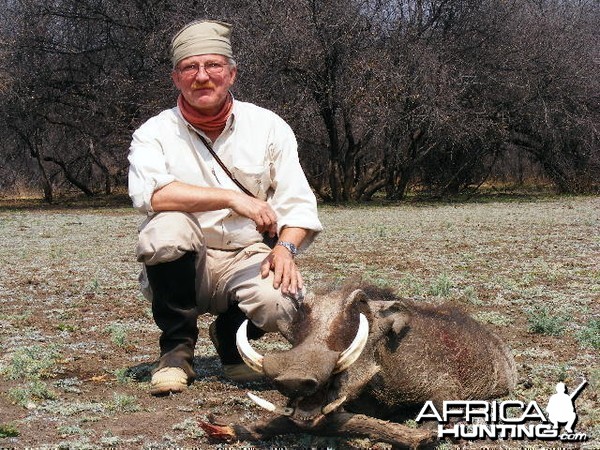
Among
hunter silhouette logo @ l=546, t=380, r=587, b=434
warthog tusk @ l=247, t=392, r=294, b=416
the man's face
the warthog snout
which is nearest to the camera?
the warthog snout

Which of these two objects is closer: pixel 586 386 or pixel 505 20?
pixel 586 386

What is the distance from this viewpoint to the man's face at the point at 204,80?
465cm

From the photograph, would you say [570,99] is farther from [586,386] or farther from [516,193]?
[586,386]

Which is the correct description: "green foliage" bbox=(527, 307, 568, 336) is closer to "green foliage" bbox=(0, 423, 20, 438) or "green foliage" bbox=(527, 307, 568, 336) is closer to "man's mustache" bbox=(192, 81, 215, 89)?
"man's mustache" bbox=(192, 81, 215, 89)

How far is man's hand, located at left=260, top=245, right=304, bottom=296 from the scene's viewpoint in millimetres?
4234

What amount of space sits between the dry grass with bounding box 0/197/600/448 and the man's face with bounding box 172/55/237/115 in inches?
44.9

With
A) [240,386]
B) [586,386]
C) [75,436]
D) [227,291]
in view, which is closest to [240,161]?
[227,291]

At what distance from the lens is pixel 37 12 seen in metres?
26.3

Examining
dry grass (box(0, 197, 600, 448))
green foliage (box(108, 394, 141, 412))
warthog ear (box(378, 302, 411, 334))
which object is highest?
warthog ear (box(378, 302, 411, 334))

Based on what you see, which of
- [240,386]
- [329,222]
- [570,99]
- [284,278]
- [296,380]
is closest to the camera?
[296,380]

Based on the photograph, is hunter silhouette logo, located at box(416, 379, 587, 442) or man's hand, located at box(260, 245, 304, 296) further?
man's hand, located at box(260, 245, 304, 296)

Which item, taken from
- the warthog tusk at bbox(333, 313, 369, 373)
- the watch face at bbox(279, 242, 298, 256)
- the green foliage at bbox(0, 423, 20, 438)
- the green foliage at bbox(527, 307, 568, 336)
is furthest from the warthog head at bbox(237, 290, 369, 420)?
the green foliage at bbox(527, 307, 568, 336)

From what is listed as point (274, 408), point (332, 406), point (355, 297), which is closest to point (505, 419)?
point (355, 297)

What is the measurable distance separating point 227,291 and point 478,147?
23.7m
